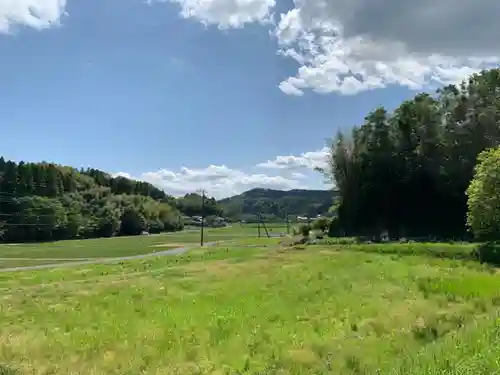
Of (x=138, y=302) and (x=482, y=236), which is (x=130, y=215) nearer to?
(x=482, y=236)

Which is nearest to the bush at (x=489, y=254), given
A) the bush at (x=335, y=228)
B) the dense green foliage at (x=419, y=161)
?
the dense green foliage at (x=419, y=161)

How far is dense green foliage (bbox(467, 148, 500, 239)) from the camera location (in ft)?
133

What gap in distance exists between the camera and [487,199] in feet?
135

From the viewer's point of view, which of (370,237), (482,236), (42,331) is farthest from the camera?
(370,237)

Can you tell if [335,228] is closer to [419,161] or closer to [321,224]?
[321,224]

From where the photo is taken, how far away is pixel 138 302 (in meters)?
23.1

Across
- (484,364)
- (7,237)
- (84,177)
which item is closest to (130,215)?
(84,177)

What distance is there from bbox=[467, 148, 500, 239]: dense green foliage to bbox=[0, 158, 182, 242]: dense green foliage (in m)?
88.7

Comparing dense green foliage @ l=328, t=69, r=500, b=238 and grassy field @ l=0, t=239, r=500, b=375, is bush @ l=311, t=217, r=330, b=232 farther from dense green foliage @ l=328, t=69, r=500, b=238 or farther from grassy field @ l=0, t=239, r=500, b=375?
grassy field @ l=0, t=239, r=500, b=375

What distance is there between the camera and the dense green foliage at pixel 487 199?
1602 inches

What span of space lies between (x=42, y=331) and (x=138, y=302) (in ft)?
18.8

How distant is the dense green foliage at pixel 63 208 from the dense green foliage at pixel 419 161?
6731 centimetres

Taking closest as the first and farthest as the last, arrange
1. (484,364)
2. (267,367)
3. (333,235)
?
(484,364) < (267,367) < (333,235)

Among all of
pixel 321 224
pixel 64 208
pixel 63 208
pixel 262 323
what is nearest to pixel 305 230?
pixel 321 224
